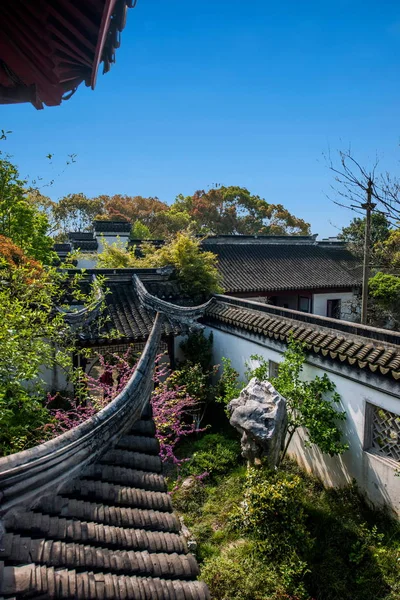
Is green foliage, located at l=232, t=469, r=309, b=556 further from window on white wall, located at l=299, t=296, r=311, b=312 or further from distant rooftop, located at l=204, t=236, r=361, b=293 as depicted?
window on white wall, located at l=299, t=296, r=311, b=312

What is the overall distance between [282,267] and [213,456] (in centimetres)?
1234

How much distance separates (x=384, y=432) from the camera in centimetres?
527

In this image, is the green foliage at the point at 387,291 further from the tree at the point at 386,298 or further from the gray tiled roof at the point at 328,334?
the gray tiled roof at the point at 328,334

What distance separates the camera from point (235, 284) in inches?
603

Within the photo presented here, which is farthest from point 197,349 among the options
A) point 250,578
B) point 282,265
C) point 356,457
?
point 282,265

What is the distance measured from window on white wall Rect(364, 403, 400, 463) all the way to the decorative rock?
127 centimetres

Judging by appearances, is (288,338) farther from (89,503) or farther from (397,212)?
(89,503)

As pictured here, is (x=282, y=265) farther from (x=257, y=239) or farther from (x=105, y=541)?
(x=105, y=541)

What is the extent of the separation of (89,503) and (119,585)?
0.37 meters

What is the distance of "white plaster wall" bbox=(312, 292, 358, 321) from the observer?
1723 centimetres

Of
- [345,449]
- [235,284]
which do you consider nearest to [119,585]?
[345,449]

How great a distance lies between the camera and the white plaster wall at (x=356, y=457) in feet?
16.4

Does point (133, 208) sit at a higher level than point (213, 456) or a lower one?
higher

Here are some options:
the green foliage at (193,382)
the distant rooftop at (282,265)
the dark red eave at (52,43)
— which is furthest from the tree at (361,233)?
the dark red eave at (52,43)
